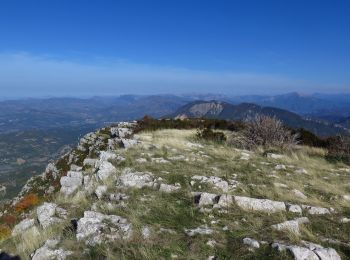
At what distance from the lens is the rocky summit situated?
684 cm

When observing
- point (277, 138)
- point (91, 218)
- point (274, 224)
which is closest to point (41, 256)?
point (91, 218)

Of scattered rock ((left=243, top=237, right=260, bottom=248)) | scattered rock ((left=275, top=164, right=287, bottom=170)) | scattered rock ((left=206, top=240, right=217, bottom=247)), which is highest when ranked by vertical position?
scattered rock ((left=243, top=237, right=260, bottom=248))

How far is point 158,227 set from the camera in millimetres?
7816

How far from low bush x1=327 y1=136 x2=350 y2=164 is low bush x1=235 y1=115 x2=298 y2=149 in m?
2.38

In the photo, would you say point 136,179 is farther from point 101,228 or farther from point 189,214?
point 101,228

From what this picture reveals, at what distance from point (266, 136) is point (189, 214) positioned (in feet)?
49.5

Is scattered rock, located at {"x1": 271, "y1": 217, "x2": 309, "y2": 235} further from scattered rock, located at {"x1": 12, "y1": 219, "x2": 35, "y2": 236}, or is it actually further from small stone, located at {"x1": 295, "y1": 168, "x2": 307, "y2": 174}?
small stone, located at {"x1": 295, "y1": 168, "x2": 307, "y2": 174}

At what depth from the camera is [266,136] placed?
22.7 meters

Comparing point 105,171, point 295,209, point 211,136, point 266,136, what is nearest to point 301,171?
point 295,209

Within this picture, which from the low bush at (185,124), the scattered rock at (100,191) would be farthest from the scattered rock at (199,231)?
the low bush at (185,124)

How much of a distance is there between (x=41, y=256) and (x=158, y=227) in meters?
2.37

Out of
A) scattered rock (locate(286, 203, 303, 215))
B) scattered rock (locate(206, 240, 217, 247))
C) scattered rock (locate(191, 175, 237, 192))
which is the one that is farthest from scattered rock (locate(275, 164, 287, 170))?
scattered rock (locate(206, 240, 217, 247))

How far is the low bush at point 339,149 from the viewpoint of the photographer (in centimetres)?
1947

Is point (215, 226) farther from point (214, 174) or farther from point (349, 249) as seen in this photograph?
point (214, 174)
